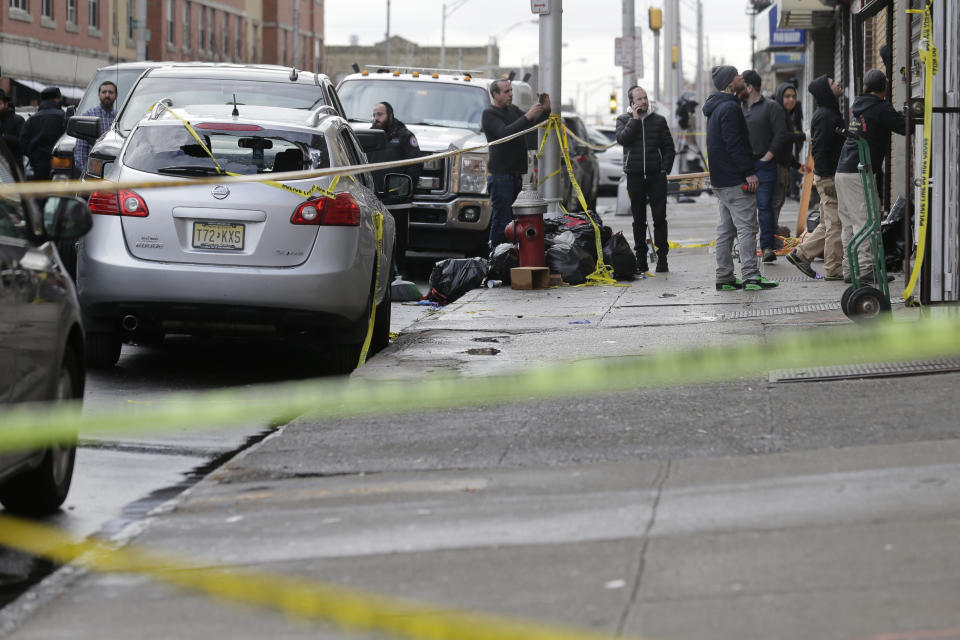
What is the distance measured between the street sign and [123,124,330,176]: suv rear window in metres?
8.66

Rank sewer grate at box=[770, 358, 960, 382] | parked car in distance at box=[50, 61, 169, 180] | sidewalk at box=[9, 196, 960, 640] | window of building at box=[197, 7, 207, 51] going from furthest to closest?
window of building at box=[197, 7, 207, 51], parked car in distance at box=[50, 61, 169, 180], sewer grate at box=[770, 358, 960, 382], sidewalk at box=[9, 196, 960, 640]

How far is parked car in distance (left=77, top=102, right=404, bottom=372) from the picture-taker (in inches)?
360

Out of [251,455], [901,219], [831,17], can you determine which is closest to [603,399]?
[251,455]

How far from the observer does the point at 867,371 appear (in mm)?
8258

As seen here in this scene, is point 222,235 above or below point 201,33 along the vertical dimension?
below

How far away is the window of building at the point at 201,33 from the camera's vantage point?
69.4 meters

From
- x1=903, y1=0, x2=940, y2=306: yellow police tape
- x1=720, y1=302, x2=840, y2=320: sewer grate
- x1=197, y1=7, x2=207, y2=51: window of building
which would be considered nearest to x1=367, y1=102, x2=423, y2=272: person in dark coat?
x1=720, y1=302, x2=840, y2=320: sewer grate

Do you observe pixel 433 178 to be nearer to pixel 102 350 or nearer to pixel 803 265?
pixel 803 265

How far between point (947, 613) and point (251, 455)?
3688 mm

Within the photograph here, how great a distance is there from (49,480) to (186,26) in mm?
64614

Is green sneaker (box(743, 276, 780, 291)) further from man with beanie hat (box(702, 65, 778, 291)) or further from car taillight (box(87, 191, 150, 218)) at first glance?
car taillight (box(87, 191, 150, 218))

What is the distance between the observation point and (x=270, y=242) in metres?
9.18

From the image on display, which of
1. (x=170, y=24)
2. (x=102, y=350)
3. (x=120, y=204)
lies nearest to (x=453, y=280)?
(x=102, y=350)

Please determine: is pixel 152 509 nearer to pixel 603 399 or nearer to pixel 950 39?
pixel 603 399
